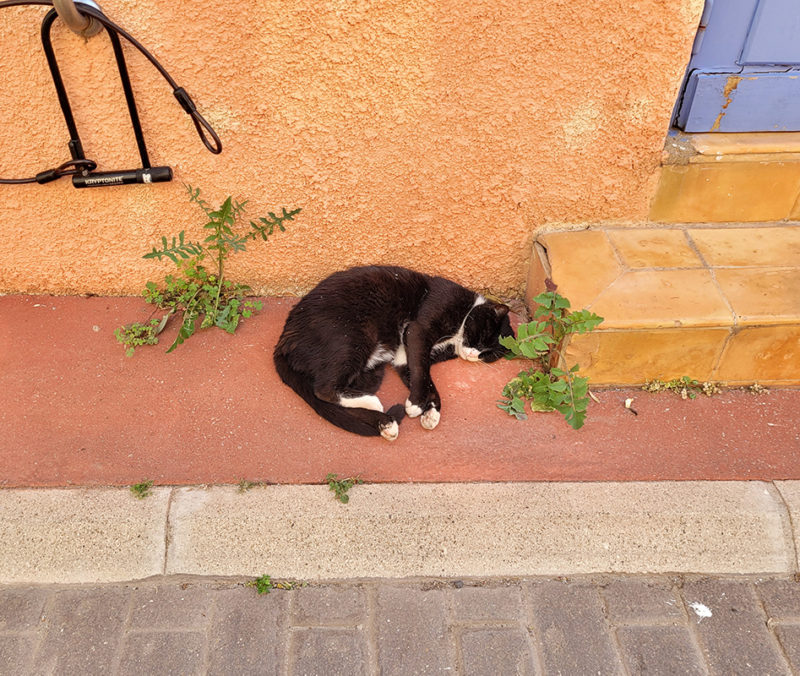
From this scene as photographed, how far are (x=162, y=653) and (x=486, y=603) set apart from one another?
1002 millimetres

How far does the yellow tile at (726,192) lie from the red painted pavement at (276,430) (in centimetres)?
83

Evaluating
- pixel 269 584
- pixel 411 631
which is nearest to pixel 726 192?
pixel 411 631

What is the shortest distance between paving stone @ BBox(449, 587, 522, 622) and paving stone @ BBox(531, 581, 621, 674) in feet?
0.22

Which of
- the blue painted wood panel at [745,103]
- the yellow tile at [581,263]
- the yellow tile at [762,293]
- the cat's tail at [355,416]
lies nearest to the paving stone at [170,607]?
the cat's tail at [355,416]

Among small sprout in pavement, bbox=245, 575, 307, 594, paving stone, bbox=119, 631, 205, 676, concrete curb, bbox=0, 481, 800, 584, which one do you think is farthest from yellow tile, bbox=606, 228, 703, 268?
paving stone, bbox=119, 631, 205, 676

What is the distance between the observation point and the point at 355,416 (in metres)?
2.31

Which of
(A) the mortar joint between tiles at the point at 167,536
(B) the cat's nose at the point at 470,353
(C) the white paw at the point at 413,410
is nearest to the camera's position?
(A) the mortar joint between tiles at the point at 167,536

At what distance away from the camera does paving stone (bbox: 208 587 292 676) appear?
172cm

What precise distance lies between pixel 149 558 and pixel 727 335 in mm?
2329

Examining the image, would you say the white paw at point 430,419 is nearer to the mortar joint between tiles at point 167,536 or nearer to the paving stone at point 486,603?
the paving stone at point 486,603

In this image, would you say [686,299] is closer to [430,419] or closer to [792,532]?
[792,532]

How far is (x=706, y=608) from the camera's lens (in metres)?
1.88

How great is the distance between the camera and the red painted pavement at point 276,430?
218cm

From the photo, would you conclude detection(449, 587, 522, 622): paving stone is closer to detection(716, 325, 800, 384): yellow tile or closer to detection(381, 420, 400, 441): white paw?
detection(381, 420, 400, 441): white paw
